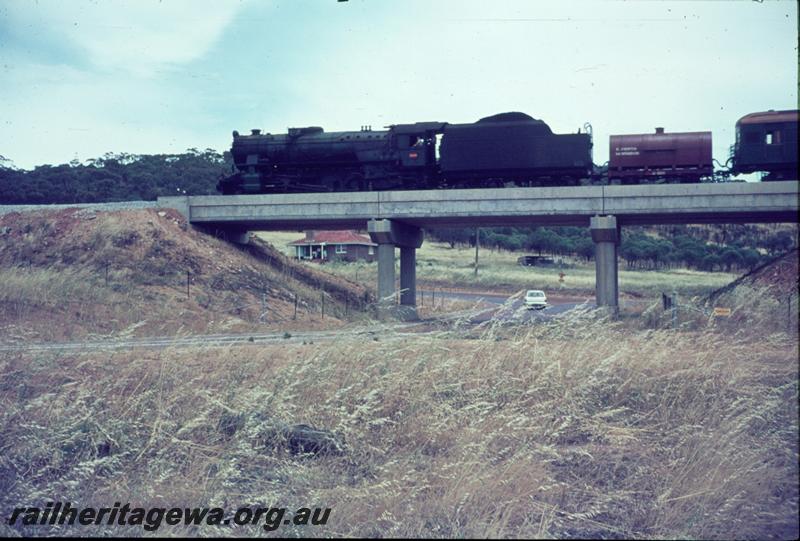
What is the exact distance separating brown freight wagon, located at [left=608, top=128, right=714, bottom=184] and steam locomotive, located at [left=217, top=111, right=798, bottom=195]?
0.13ft

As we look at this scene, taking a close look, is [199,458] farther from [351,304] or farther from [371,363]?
[351,304]

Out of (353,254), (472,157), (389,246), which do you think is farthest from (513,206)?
(353,254)

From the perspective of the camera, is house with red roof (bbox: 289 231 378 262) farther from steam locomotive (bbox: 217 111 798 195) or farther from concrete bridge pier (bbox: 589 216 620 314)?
concrete bridge pier (bbox: 589 216 620 314)

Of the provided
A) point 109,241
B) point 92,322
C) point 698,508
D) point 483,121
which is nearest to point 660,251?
point 483,121

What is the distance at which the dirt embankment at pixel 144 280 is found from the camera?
22.8m

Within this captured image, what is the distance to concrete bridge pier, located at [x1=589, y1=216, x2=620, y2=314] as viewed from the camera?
2825 centimetres

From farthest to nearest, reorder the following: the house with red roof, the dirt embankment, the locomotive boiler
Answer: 1. the house with red roof
2. the locomotive boiler
3. the dirt embankment

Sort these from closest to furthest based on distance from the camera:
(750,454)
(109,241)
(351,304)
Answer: (750,454) → (109,241) → (351,304)

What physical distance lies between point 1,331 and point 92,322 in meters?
5.72

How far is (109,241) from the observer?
3055 centimetres

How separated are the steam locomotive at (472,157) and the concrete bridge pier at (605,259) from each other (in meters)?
2.94

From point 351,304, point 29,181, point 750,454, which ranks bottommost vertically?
point 351,304

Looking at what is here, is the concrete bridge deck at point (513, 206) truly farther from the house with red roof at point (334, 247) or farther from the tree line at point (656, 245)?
the house with red roof at point (334, 247)

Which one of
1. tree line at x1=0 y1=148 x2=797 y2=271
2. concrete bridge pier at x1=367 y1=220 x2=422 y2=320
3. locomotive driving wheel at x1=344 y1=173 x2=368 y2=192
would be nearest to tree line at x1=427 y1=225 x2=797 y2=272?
tree line at x1=0 y1=148 x2=797 y2=271
